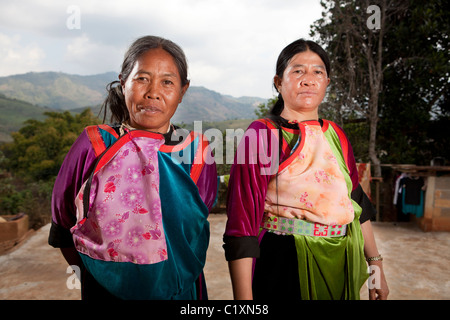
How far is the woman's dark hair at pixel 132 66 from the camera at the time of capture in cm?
125

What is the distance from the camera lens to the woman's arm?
1.42 metres

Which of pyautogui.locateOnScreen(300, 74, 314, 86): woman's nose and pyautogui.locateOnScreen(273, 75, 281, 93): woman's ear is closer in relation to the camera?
pyautogui.locateOnScreen(300, 74, 314, 86): woman's nose

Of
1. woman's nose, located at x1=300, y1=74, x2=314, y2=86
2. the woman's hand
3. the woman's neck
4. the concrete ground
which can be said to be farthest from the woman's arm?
the concrete ground

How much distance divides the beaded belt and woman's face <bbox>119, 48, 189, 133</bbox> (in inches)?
22.3

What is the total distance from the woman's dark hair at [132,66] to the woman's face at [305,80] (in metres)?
0.42

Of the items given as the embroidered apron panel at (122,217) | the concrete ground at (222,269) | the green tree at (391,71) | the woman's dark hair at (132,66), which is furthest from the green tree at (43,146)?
the embroidered apron panel at (122,217)

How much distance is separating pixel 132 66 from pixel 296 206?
31.7 inches

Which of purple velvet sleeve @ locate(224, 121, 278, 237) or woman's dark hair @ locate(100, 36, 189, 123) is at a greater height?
woman's dark hair @ locate(100, 36, 189, 123)

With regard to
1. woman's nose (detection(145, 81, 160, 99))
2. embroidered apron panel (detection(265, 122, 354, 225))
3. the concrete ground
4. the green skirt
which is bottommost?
the concrete ground

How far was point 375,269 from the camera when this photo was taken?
147cm

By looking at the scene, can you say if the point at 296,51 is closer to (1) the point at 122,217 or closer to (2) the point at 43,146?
(1) the point at 122,217

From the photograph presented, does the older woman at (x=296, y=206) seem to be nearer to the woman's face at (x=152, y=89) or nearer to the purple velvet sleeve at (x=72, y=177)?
the woman's face at (x=152, y=89)

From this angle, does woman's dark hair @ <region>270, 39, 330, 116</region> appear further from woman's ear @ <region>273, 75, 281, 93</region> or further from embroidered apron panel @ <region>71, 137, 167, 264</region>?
embroidered apron panel @ <region>71, 137, 167, 264</region>

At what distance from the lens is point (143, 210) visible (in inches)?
44.5
